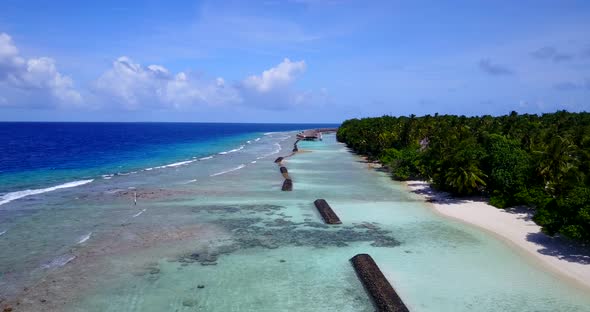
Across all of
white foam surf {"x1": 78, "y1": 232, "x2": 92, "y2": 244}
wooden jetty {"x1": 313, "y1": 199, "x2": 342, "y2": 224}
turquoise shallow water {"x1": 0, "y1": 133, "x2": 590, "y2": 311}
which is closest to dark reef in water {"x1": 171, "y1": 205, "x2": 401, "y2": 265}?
turquoise shallow water {"x1": 0, "y1": 133, "x2": 590, "y2": 311}

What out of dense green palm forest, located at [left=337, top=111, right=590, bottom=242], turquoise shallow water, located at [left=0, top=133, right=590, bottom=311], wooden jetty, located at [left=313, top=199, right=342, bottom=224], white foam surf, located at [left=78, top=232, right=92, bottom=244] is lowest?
turquoise shallow water, located at [left=0, top=133, right=590, bottom=311]

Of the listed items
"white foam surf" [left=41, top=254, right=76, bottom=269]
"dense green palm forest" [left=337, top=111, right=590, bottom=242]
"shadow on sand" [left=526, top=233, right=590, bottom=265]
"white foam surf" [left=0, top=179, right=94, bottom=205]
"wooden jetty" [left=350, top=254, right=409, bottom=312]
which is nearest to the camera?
"wooden jetty" [left=350, top=254, right=409, bottom=312]

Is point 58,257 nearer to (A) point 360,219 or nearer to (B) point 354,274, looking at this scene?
(B) point 354,274

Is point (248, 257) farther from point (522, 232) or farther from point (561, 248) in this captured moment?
point (522, 232)

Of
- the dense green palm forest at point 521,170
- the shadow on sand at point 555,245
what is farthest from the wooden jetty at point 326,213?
the shadow on sand at point 555,245

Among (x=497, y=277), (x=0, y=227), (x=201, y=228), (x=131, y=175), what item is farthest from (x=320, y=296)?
(x=131, y=175)

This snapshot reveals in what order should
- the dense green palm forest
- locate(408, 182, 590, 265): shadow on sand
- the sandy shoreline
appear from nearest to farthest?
the sandy shoreline, the dense green palm forest, locate(408, 182, 590, 265): shadow on sand

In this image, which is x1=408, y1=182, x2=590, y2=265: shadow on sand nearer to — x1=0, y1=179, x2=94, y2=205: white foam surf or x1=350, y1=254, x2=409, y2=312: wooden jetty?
x1=350, y1=254, x2=409, y2=312: wooden jetty

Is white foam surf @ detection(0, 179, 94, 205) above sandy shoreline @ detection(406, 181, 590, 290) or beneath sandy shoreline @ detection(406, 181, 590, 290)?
above
